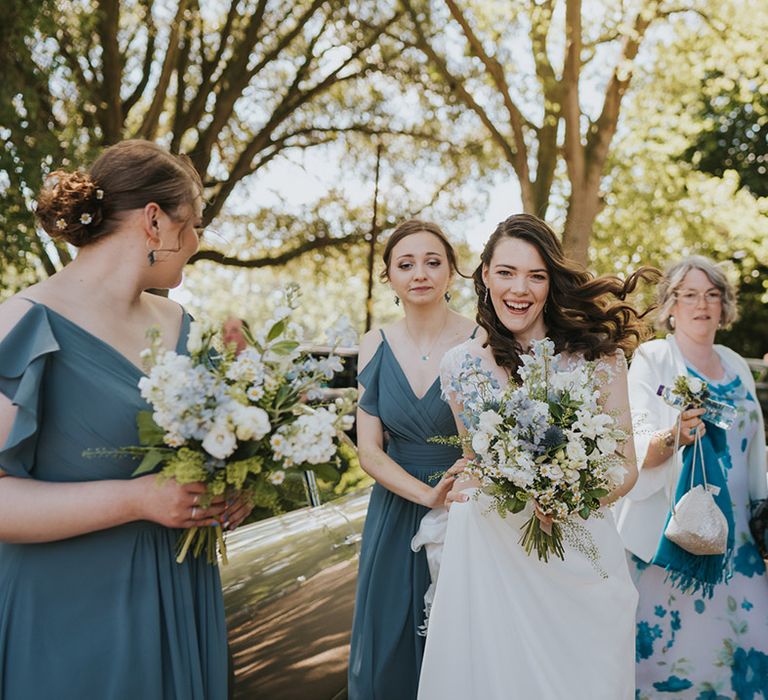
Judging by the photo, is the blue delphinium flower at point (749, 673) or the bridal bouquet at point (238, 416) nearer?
the bridal bouquet at point (238, 416)

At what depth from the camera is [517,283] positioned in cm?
289

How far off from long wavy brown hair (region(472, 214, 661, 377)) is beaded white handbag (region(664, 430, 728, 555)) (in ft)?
3.43

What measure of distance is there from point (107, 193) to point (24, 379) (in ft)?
1.90

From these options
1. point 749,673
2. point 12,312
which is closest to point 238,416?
point 12,312

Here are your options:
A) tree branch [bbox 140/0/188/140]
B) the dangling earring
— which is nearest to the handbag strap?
the dangling earring

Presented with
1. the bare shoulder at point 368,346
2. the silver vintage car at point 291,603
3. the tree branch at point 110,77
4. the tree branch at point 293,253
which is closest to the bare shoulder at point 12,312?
the silver vintage car at point 291,603

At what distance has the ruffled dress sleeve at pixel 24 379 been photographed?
1.80 meters

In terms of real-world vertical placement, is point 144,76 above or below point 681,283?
above

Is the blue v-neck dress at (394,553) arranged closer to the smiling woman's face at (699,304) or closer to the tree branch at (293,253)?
the smiling woman's face at (699,304)

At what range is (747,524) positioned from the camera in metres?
3.98

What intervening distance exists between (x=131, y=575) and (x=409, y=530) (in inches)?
60.9

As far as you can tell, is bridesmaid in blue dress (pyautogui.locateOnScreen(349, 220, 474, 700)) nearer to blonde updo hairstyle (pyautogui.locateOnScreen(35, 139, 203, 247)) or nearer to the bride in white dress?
the bride in white dress

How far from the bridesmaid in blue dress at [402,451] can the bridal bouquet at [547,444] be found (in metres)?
0.61

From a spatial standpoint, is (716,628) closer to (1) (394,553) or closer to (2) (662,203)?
(1) (394,553)
